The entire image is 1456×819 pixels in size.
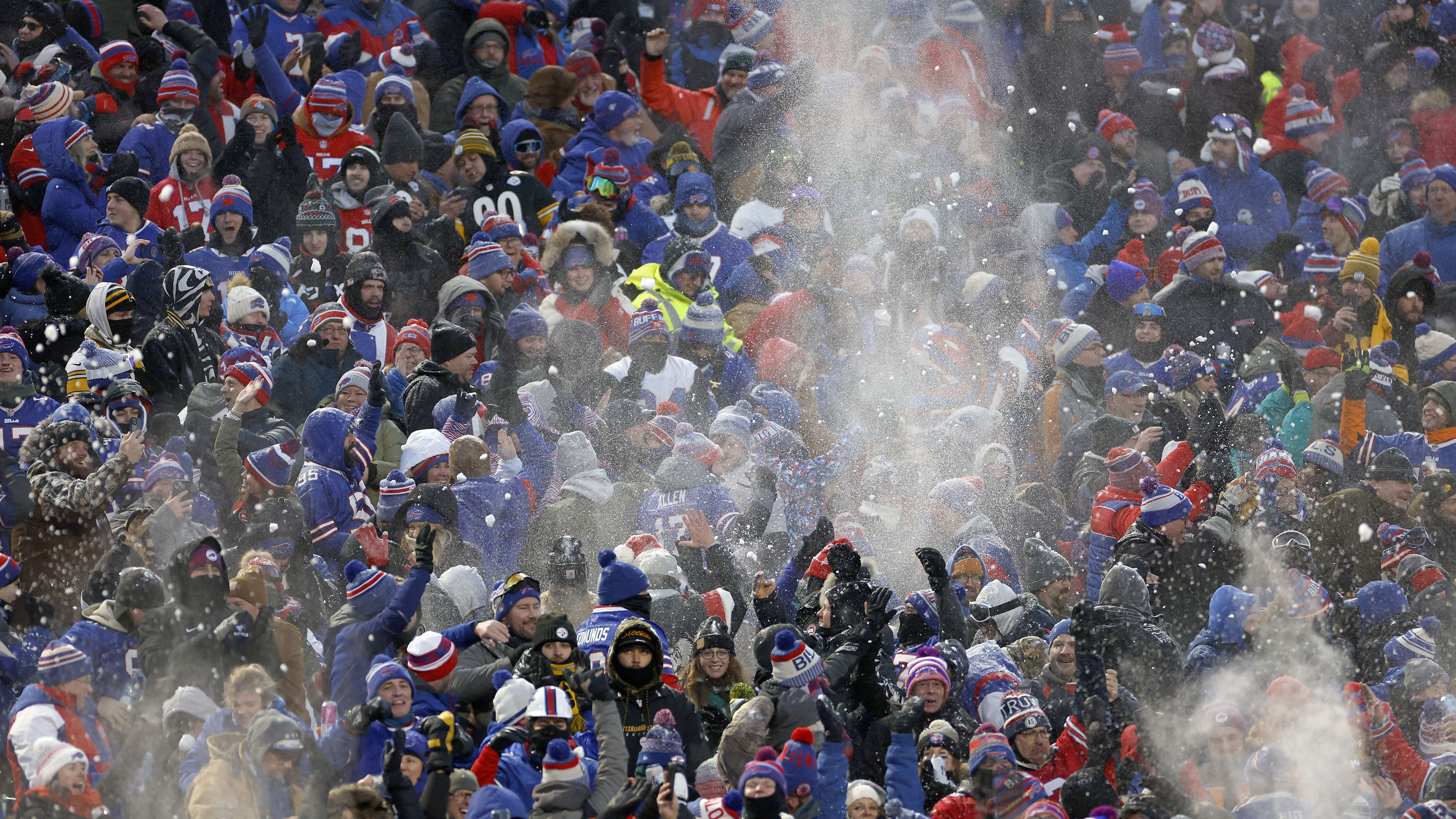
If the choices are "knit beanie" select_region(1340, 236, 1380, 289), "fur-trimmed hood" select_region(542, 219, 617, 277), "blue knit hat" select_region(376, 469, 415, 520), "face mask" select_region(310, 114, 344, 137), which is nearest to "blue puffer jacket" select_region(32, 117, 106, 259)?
"face mask" select_region(310, 114, 344, 137)

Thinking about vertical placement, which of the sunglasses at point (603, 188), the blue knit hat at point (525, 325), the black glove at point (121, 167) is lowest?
the sunglasses at point (603, 188)

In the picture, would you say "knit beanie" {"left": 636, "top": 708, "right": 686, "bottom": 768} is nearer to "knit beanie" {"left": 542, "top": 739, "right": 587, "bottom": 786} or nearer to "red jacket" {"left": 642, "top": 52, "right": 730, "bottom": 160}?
"knit beanie" {"left": 542, "top": 739, "right": 587, "bottom": 786}

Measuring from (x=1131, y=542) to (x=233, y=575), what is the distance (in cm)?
485

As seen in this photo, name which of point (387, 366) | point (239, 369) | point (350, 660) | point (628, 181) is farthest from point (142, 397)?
point (628, 181)

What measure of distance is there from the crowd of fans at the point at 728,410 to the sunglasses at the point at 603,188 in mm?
172

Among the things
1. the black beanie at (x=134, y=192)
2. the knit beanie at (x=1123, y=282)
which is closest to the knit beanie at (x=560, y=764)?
the black beanie at (x=134, y=192)

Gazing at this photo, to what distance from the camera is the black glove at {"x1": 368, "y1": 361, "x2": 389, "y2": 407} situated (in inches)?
411

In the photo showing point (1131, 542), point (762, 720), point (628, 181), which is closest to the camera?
point (762, 720)

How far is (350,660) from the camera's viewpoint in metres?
8.45

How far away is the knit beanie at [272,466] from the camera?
991cm

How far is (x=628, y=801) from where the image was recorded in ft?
23.2

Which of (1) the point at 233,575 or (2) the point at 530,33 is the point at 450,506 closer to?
(1) the point at 233,575

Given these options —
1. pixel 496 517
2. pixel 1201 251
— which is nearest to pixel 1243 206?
pixel 1201 251

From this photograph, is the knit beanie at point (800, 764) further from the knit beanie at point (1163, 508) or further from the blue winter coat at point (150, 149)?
the blue winter coat at point (150, 149)
